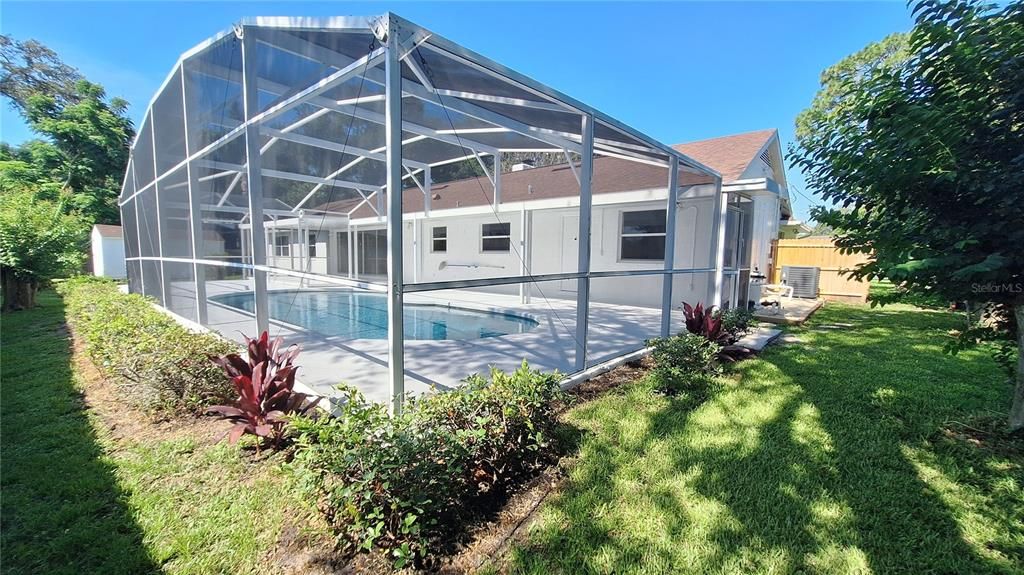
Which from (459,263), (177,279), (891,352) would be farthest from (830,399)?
(459,263)

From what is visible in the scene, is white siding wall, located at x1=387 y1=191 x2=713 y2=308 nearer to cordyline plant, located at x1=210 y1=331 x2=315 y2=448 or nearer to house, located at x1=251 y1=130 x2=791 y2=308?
house, located at x1=251 y1=130 x2=791 y2=308

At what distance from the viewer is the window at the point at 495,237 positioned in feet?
43.5

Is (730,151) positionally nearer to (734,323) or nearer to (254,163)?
(734,323)

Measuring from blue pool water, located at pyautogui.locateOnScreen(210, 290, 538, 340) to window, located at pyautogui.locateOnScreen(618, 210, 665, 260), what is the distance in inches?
147

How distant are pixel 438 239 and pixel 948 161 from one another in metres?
13.6

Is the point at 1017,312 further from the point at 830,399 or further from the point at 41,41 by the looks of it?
the point at 41,41

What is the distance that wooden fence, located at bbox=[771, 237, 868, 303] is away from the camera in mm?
12953

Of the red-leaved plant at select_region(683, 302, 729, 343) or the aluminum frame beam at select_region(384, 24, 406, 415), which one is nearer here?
the aluminum frame beam at select_region(384, 24, 406, 415)

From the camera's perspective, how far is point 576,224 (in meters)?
11.5

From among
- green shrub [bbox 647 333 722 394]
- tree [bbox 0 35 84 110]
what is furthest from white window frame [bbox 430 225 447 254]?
tree [bbox 0 35 84 110]

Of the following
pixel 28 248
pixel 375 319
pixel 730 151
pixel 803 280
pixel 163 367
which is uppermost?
pixel 730 151

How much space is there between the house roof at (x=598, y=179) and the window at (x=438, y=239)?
2.80 feet

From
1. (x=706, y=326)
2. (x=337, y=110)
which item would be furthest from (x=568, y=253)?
(x=337, y=110)

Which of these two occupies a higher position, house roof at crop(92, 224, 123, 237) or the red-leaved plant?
house roof at crop(92, 224, 123, 237)
